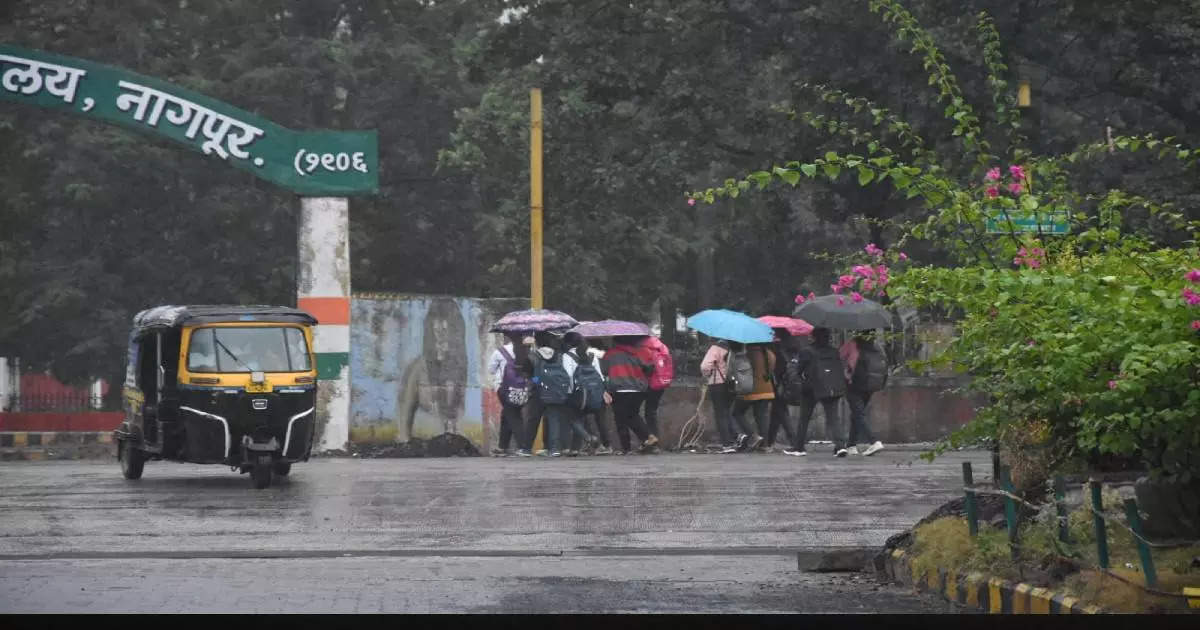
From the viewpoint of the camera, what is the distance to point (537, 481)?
2105 cm

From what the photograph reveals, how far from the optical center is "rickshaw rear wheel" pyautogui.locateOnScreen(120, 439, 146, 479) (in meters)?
21.8

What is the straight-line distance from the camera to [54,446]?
32.1m

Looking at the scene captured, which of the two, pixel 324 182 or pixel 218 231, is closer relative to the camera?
pixel 324 182

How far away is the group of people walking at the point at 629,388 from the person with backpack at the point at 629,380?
0.01 metres

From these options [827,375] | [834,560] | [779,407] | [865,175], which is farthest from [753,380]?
[865,175]

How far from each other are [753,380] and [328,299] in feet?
20.8

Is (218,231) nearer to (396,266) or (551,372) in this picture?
(396,266)

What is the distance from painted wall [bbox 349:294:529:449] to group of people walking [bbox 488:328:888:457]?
879 millimetres

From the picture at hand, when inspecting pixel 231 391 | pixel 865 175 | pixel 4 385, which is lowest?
pixel 4 385

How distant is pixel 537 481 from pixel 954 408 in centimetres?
1115

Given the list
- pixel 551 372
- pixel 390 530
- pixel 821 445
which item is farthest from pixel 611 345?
pixel 390 530

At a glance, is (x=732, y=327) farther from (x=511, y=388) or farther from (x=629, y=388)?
(x=511, y=388)

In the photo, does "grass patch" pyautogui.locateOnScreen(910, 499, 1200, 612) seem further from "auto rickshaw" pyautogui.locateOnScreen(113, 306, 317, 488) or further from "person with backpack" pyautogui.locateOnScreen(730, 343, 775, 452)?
"person with backpack" pyautogui.locateOnScreen(730, 343, 775, 452)

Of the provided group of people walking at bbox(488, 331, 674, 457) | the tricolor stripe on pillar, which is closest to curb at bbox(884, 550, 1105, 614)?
group of people walking at bbox(488, 331, 674, 457)
